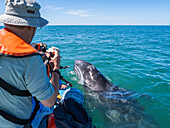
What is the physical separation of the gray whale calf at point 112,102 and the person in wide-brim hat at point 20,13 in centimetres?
445

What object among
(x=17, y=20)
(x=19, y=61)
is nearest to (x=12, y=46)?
(x=19, y=61)

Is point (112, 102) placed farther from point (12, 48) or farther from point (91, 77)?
point (12, 48)

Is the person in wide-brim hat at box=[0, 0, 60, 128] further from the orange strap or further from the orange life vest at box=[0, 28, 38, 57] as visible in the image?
the orange strap

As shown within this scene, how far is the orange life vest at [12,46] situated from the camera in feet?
5.51

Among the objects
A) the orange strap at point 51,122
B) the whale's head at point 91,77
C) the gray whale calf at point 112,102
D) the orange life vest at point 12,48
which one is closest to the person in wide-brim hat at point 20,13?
the orange life vest at point 12,48

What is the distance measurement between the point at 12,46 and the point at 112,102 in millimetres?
4900

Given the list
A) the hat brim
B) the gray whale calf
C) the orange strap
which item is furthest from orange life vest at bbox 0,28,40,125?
the gray whale calf

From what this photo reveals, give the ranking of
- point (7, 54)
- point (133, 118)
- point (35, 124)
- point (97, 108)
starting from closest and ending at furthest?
point (7, 54)
point (35, 124)
point (133, 118)
point (97, 108)

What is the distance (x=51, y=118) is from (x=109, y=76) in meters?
6.72

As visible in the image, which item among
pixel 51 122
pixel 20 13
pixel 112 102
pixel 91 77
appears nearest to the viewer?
pixel 20 13

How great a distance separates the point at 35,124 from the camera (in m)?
2.95

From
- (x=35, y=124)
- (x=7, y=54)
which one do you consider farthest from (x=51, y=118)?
(x=7, y=54)

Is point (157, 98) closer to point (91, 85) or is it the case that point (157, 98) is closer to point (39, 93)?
point (91, 85)

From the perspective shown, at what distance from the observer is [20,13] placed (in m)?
1.82
